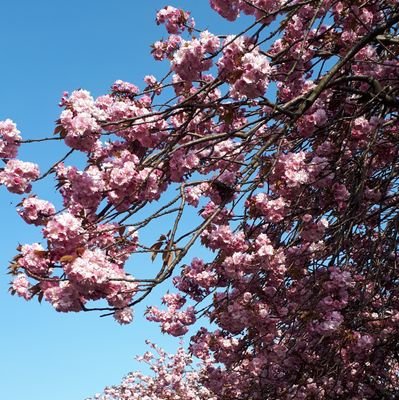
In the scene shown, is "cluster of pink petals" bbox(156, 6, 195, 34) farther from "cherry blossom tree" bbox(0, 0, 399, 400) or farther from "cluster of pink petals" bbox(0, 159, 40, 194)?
"cluster of pink petals" bbox(0, 159, 40, 194)

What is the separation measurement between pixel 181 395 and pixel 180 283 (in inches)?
423

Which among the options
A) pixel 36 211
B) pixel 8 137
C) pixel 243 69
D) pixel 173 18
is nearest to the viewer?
pixel 243 69

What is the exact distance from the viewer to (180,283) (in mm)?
6707

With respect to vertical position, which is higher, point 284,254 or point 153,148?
point 153,148

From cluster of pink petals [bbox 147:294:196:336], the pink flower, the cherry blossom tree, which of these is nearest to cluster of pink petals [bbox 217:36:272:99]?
the cherry blossom tree

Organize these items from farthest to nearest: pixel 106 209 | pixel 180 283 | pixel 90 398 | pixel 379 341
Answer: pixel 90 398 < pixel 180 283 < pixel 379 341 < pixel 106 209

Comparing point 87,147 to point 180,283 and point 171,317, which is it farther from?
point 171,317

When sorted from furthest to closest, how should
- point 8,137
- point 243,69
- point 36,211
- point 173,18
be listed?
point 173,18
point 8,137
point 36,211
point 243,69

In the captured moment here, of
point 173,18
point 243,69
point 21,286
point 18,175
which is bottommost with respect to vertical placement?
point 21,286

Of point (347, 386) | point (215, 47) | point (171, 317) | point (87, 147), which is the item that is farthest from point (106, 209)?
point (347, 386)

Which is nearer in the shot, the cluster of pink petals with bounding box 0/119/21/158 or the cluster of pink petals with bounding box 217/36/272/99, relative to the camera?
the cluster of pink petals with bounding box 217/36/272/99

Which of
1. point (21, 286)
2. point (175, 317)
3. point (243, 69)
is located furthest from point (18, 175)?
point (175, 317)

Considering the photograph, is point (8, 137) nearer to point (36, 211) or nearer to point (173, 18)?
point (36, 211)

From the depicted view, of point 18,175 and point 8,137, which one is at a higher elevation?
point 8,137
